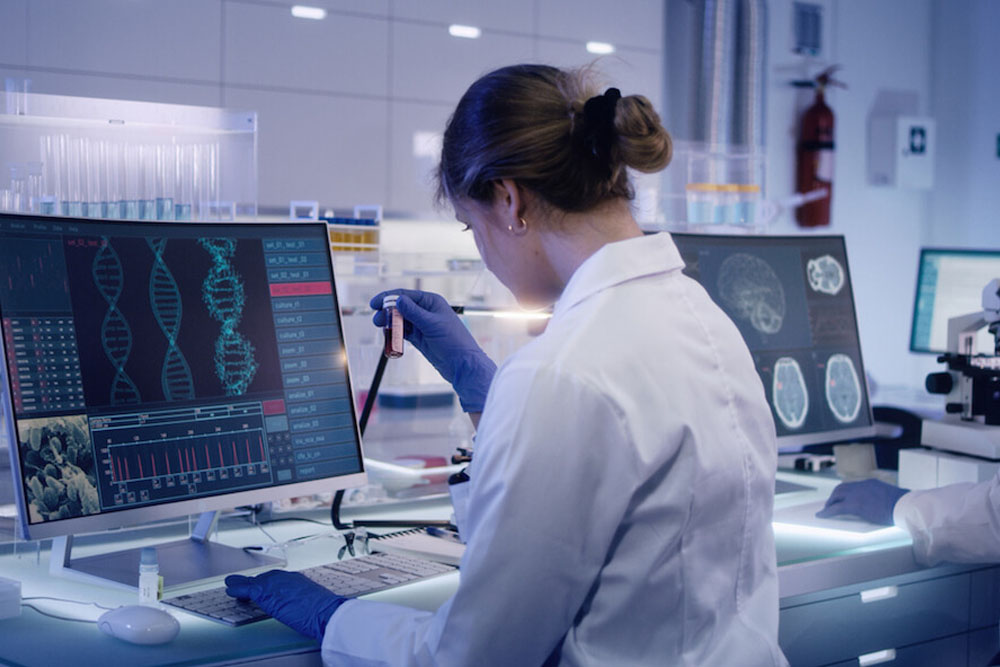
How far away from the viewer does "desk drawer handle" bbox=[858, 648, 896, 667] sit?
1.95 metres

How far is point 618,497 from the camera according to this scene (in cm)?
104

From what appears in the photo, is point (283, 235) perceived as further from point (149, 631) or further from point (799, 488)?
point (799, 488)

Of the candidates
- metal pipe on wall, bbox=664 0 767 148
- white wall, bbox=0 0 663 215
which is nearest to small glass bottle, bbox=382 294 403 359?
white wall, bbox=0 0 663 215

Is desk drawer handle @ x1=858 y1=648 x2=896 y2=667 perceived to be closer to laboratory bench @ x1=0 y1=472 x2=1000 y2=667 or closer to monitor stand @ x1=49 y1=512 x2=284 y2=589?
laboratory bench @ x1=0 y1=472 x2=1000 y2=667

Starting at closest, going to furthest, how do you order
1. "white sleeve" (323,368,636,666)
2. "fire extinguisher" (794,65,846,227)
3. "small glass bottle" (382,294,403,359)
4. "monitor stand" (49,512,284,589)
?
"white sleeve" (323,368,636,666) → "monitor stand" (49,512,284,589) → "small glass bottle" (382,294,403,359) → "fire extinguisher" (794,65,846,227)

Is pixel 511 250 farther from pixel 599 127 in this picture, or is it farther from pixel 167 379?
pixel 167 379

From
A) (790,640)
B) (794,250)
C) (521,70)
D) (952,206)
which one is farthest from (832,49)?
(521,70)

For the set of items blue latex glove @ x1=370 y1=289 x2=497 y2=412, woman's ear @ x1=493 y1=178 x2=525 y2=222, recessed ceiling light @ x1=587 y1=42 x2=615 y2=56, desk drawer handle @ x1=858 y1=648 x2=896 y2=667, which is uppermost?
recessed ceiling light @ x1=587 y1=42 x2=615 y2=56

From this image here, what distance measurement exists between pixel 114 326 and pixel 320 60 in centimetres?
314

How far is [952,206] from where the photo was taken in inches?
235

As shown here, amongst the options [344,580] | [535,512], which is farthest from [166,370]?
[535,512]

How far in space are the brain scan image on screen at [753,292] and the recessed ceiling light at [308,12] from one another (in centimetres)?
271

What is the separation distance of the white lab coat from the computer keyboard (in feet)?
0.75

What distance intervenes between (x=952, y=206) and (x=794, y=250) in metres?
4.11
